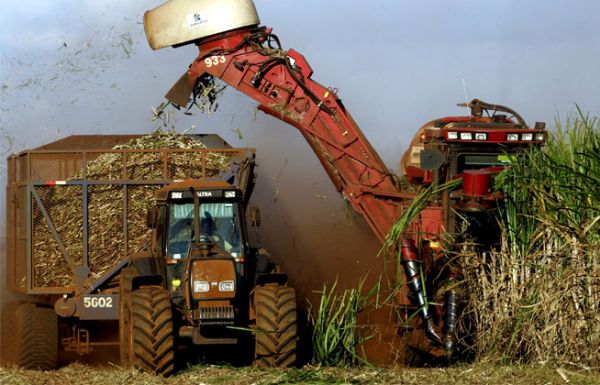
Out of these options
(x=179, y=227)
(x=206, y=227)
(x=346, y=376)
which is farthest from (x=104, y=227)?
(x=346, y=376)

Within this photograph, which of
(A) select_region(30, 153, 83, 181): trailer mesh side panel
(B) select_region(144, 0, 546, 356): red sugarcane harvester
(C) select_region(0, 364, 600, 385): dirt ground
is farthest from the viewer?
(B) select_region(144, 0, 546, 356): red sugarcane harvester

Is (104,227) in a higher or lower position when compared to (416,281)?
higher

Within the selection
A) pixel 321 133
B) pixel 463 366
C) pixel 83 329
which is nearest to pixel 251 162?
pixel 321 133

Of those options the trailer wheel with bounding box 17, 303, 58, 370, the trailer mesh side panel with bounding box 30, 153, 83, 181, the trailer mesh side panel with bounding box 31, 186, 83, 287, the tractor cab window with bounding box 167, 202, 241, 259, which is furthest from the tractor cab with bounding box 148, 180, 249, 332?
the trailer wheel with bounding box 17, 303, 58, 370

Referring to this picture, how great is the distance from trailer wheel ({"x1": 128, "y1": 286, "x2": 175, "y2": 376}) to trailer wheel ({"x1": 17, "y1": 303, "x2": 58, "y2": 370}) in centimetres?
242

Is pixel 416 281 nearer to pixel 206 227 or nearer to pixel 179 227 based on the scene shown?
pixel 206 227

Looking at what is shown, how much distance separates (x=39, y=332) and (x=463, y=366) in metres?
5.15

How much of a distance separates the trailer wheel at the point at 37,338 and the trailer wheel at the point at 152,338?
7.95 feet

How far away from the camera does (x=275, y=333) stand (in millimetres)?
10961

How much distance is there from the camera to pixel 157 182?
43.5ft

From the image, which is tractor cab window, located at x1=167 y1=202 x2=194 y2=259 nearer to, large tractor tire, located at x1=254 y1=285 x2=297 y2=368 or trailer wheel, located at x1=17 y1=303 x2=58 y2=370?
large tractor tire, located at x1=254 y1=285 x2=297 y2=368

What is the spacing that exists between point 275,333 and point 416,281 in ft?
5.33

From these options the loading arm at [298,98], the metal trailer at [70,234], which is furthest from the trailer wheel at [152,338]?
the loading arm at [298,98]

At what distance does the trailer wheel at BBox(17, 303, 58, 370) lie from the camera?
13008 millimetres
